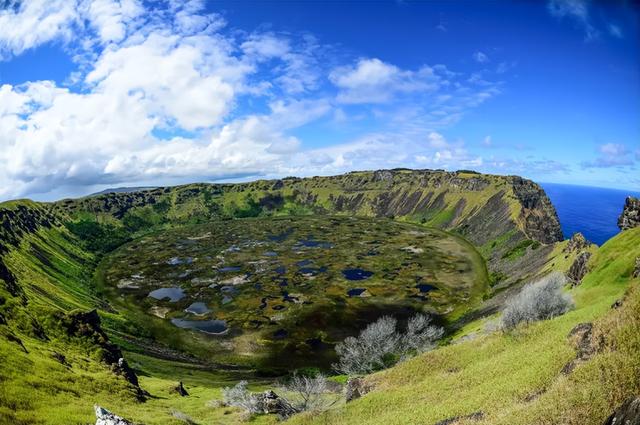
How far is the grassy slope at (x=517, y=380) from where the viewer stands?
21984 mm

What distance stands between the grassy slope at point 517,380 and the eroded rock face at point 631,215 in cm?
5981

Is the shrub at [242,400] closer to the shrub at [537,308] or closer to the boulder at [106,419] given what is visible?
the boulder at [106,419]

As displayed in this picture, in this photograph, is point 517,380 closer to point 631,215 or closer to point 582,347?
point 582,347

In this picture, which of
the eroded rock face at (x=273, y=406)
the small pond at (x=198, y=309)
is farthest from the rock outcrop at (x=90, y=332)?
the small pond at (x=198, y=309)

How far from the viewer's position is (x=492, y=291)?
598ft

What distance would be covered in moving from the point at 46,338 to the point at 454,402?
71.1 m

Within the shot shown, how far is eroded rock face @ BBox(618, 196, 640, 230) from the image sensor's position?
110 metres

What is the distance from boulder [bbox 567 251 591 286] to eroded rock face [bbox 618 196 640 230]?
19779mm

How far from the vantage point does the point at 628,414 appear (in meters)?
17.1

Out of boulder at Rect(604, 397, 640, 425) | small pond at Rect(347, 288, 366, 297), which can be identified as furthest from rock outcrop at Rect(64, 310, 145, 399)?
small pond at Rect(347, 288, 366, 297)

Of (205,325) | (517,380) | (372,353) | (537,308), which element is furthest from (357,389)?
(205,325)

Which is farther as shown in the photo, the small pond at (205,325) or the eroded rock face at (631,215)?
the small pond at (205,325)

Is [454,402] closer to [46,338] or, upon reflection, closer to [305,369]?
[46,338]

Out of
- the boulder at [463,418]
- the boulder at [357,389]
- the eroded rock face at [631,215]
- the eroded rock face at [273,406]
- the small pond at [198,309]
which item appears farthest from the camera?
the small pond at [198,309]
